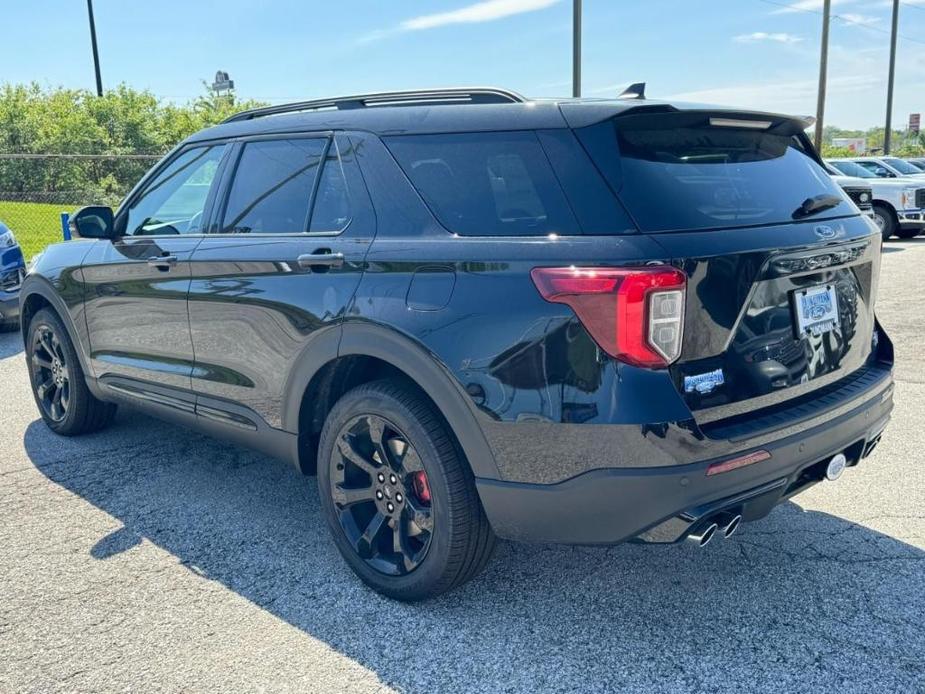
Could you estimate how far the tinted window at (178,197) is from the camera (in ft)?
13.1

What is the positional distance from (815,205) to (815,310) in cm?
43

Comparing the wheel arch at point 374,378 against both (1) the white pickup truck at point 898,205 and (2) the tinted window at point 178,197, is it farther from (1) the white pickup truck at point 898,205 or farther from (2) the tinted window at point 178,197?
(1) the white pickup truck at point 898,205

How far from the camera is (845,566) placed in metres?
3.26

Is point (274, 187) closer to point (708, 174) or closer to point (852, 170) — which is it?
point (708, 174)

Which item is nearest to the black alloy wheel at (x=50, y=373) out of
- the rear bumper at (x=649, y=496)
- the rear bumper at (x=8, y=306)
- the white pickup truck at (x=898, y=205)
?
the rear bumper at (x=8, y=306)

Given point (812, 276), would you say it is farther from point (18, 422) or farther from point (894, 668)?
point (18, 422)

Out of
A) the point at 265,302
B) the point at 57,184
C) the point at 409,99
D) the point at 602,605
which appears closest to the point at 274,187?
the point at 265,302

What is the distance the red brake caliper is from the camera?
2.99m

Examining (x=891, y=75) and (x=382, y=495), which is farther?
(x=891, y=75)

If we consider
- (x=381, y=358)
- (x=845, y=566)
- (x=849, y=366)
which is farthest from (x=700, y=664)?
(x=381, y=358)

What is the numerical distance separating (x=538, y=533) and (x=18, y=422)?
4276 millimetres

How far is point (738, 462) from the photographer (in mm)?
2543

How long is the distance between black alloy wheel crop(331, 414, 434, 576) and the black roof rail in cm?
122

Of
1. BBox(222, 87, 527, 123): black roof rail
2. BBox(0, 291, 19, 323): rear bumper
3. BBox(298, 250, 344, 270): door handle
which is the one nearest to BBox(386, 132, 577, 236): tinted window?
BBox(222, 87, 527, 123): black roof rail
